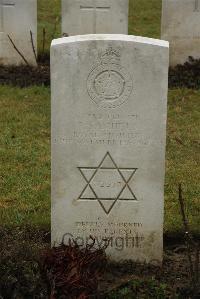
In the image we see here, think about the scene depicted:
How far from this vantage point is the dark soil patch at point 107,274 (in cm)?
402

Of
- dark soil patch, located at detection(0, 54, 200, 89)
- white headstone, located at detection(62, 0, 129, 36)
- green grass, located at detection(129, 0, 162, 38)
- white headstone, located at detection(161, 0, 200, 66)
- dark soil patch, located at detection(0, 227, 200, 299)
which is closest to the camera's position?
dark soil patch, located at detection(0, 227, 200, 299)

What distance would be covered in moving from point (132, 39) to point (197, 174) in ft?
7.69

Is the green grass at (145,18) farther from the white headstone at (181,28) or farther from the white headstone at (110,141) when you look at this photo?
the white headstone at (110,141)

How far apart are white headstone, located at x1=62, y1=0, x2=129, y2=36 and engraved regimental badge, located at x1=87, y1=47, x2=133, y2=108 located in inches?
228

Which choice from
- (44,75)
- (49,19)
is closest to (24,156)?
(44,75)

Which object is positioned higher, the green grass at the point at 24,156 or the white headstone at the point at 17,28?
the white headstone at the point at 17,28

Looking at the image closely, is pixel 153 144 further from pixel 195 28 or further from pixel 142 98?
pixel 195 28

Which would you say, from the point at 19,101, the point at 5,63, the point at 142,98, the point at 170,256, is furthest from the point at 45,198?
the point at 5,63

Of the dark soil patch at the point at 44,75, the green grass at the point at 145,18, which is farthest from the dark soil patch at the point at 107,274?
the green grass at the point at 145,18

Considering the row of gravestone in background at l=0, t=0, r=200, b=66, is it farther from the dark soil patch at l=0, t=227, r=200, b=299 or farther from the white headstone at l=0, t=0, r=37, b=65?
the dark soil patch at l=0, t=227, r=200, b=299

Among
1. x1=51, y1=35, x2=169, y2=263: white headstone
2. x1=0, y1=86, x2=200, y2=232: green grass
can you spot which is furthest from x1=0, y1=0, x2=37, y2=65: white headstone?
x1=51, y1=35, x2=169, y2=263: white headstone

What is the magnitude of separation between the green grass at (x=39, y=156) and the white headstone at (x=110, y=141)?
637 millimetres

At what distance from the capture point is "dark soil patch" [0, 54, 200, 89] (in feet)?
Answer: 32.3

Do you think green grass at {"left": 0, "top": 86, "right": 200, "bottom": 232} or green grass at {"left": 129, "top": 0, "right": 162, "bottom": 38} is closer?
green grass at {"left": 0, "top": 86, "right": 200, "bottom": 232}
